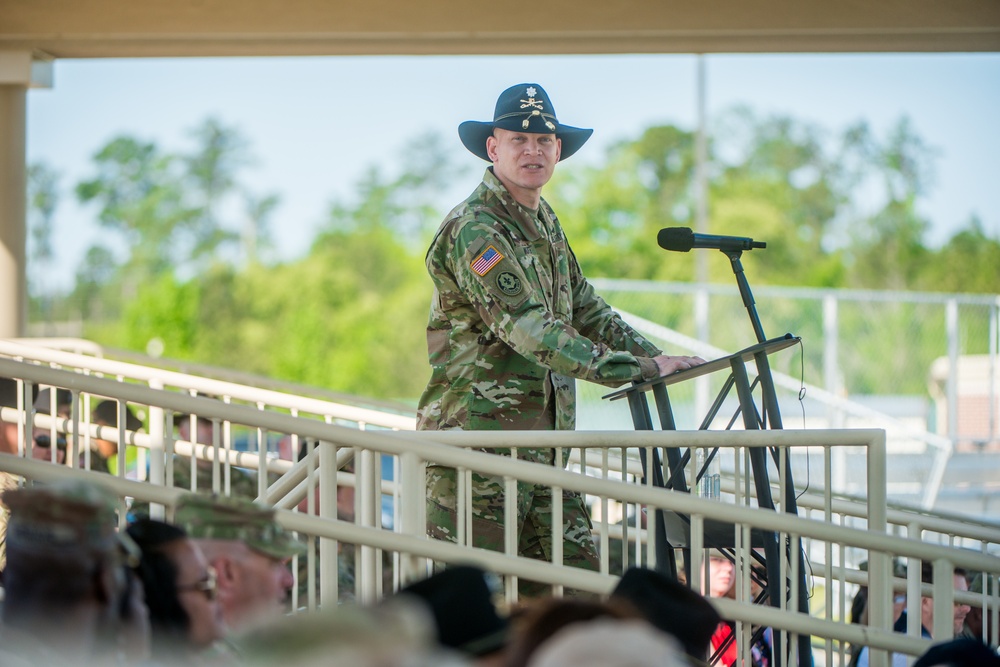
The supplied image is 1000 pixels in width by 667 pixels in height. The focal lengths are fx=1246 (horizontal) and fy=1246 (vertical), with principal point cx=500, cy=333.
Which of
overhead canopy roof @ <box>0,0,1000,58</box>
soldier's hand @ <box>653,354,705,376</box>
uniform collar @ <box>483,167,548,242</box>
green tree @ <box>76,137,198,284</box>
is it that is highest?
green tree @ <box>76,137,198,284</box>

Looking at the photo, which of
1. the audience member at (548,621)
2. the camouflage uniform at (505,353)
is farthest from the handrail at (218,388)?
the audience member at (548,621)

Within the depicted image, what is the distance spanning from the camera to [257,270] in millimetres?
42281

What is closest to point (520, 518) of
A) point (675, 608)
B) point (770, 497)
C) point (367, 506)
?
point (367, 506)

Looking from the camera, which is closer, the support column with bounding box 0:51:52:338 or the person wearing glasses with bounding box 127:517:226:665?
the person wearing glasses with bounding box 127:517:226:665

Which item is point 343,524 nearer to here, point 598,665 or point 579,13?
point 598,665

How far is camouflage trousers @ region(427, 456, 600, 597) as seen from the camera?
4039mm

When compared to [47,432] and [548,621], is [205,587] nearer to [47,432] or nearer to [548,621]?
[548,621]

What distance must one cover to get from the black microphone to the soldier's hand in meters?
0.35

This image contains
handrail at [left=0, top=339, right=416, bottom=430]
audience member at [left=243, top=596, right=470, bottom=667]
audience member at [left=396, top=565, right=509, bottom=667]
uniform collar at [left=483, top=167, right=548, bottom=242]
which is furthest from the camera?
handrail at [left=0, top=339, right=416, bottom=430]

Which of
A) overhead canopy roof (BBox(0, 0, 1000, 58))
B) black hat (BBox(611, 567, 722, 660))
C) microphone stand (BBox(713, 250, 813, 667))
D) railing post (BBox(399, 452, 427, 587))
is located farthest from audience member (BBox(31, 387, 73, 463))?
black hat (BBox(611, 567, 722, 660))

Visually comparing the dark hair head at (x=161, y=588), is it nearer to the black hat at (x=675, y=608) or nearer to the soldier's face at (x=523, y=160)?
the black hat at (x=675, y=608)

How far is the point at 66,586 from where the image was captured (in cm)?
253

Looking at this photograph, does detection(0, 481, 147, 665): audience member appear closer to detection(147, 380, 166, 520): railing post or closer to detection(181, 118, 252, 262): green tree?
detection(147, 380, 166, 520): railing post

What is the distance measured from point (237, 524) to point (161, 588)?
228 mm
